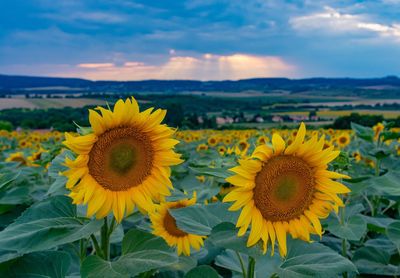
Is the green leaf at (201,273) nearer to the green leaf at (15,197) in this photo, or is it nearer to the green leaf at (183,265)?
the green leaf at (183,265)

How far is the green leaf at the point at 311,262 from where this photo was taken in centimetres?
208

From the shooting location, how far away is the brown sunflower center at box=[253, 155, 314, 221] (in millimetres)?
2102

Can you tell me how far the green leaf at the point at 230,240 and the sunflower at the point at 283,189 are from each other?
0.03 meters

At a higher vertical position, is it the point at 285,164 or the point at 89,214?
the point at 285,164

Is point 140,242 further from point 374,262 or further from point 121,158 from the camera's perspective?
point 374,262

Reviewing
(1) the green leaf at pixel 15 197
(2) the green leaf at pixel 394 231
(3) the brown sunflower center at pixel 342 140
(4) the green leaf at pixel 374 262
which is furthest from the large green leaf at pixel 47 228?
(3) the brown sunflower center at pixel 342 140

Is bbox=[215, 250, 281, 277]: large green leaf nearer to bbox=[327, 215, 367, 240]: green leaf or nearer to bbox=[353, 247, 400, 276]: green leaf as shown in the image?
bbox=[327, 215, 367, 240]: green leaf

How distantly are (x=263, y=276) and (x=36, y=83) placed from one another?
239ft

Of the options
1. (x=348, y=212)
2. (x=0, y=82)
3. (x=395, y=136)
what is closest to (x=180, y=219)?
(x=348, y=212)

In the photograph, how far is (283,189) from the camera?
212 centimetres

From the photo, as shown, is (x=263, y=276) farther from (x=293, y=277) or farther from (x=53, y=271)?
(x=53, y=271)

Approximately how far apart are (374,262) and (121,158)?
205 cm

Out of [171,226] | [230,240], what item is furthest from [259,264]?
[171,226]

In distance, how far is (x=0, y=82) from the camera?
66.8 m
